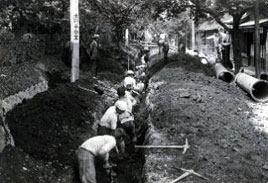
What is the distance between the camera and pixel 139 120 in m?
12.5

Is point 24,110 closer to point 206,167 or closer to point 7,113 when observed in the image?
point 7,113

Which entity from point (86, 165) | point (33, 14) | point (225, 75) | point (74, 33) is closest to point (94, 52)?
point (33, 14)

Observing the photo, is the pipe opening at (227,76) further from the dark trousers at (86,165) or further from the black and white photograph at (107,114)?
the dark trousers at (86,165)

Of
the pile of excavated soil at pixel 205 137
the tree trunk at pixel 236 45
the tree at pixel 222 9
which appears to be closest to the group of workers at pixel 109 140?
the pile of excavated soil at pixel 205 137

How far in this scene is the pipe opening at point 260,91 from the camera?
16.0 metres

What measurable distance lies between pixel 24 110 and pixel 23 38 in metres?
6.79

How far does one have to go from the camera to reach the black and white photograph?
7543 mm

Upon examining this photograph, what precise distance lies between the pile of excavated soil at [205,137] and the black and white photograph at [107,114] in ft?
0.08

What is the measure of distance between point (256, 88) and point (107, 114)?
10.0m

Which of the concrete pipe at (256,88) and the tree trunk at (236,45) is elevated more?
the tree trunk at (236,45)

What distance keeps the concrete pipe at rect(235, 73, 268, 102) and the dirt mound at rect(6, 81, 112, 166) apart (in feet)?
20.7

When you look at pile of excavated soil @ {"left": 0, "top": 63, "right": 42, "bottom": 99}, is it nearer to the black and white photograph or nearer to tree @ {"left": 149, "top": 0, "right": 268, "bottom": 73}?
the black and white photograph

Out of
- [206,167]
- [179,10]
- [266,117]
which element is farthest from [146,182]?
[179,10]

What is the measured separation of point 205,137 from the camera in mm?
9117
